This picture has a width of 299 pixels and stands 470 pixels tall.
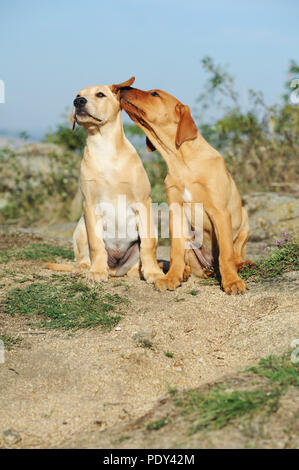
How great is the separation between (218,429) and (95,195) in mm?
3215

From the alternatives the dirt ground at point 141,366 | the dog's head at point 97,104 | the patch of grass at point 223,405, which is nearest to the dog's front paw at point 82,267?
the dirt ground at point 141,366

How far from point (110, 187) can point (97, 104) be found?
0.80 m

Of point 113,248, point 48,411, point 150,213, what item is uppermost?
point 150,213

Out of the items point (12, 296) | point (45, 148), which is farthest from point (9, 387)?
point (45, 148)

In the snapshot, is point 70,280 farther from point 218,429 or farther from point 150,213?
point 218,429

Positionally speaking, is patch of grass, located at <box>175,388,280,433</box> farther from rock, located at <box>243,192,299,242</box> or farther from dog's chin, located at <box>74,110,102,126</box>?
rock, located at <box>243,192,299,242</box>

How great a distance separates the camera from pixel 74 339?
12.0 feet

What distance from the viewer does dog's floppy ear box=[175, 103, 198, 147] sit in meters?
4.64

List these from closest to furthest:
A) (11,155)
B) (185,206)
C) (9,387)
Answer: (9,387)
(185,206)
(11,155)

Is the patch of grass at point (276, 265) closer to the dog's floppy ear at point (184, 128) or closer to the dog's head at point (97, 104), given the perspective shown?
the dog's floppy ear at point (184, 128)

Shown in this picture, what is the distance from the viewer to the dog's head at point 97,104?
487cm

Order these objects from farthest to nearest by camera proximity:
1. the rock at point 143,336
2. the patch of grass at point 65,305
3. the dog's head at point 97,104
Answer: the dog's head at point 97,104 → the patch of grass at point 65,305 → the rock at point 143,336

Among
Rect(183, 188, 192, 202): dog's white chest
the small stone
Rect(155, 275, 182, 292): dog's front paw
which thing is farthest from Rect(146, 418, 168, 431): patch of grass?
Rect(183, 188, 192, 202): dog's white chest

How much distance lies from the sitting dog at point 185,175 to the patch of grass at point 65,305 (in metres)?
0.62
